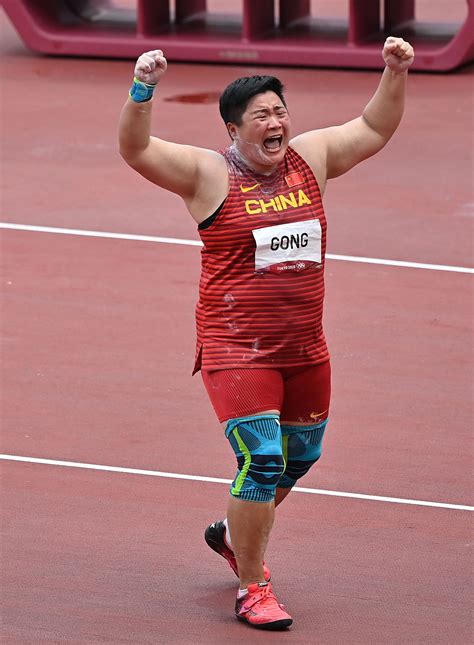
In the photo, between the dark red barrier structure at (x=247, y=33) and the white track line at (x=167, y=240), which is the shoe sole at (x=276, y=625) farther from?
the dark red barrier structure at (x=247, y=33)

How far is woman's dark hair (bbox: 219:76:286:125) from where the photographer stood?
5992 mm

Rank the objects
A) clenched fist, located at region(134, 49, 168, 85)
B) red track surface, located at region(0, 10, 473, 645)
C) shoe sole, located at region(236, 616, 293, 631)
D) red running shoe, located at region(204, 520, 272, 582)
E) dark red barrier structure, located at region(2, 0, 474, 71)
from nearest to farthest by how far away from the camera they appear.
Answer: clenched fist, located at region(134, 49, 168, 85) → shoe sole, located at region(236, 616, 293, 631) → red track surface, located at region(0, 10, 473, 645) → red running shoe, located at region(204, 520, 272, 582) → dark red barrier structure, located at region(2, 0, 474, 71)

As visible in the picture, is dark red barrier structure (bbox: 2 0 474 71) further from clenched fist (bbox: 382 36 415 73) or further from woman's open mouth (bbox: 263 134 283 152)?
woman's open mouth (bbox: 263 134 283 152)

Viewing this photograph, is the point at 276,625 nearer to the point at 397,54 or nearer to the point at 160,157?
the point at 160,157

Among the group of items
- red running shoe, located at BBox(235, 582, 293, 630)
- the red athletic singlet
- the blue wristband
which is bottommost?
red running shoe, located at BBox(235, 582, 293, 630)

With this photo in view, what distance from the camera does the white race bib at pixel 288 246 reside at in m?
5.93

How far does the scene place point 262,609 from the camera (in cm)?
610

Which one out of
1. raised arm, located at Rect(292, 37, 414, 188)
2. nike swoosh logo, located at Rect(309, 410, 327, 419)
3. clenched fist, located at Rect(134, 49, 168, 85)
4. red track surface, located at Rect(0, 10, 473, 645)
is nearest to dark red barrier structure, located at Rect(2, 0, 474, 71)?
red track surface, located at Rect(0, 10, 473, 645)

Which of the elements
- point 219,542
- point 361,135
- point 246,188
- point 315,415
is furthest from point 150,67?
point 219,542

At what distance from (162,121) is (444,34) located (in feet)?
14.7

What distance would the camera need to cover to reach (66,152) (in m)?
14.4

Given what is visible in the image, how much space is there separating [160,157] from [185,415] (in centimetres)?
300

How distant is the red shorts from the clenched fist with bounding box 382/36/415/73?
127 centimetres

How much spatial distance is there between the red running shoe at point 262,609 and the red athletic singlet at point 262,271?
929 millimetres
